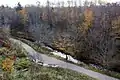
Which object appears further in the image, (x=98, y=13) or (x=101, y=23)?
(x=98, y=13)

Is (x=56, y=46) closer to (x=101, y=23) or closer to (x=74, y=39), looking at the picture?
(x=74, y=39)

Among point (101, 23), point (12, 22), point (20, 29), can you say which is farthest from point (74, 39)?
point (12, 22)

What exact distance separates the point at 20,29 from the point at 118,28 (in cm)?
2551

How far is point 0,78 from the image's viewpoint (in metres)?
16.2

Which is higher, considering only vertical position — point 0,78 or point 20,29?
point 0,78

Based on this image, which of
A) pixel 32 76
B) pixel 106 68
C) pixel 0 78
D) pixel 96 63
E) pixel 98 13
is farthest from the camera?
pixel 98 13

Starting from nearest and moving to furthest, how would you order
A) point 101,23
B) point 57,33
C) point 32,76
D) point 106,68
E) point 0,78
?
point 0,78, point 32,76, point 106,68, point 101,23, point 57,33

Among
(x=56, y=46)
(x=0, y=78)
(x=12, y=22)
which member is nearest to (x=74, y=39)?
(x=56, y=46)

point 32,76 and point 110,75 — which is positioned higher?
→ point 32,76

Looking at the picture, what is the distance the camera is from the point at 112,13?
169 ft

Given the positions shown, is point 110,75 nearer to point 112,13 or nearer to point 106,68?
point 106,68

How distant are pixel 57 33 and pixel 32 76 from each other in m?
33.2

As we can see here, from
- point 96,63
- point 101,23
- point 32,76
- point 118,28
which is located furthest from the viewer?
point 101,23

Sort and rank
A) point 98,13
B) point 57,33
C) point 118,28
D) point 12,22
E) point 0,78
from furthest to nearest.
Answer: point 12,22
point 98,13
point 57,33
point 118,28
point 0,78
